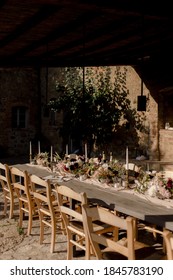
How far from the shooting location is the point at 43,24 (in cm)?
553

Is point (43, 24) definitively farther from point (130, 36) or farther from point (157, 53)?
point (157, 53)

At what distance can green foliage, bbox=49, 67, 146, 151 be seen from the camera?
36.3 ft

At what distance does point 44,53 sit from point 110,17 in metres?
3.41

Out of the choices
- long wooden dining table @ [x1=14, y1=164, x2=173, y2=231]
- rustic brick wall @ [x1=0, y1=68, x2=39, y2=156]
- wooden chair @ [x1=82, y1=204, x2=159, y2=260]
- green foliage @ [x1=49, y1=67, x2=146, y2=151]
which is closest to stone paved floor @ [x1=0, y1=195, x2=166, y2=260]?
long wooden dining table @ [x1=14, y1=164, x2=173, y2=231]

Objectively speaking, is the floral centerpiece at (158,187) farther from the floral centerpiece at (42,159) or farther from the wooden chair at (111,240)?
the floral centerpiece at (42,159)

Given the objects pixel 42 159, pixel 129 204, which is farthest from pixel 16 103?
pixel 129 204

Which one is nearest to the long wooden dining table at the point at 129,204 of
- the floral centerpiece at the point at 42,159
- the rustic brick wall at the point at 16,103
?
the floral centerpiece at the point at 42,159

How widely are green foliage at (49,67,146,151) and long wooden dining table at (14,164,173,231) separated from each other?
19.2ft

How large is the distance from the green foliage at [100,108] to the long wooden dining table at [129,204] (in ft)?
19.2

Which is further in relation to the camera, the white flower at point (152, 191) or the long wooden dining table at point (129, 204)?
the white flower at point (152, 191)

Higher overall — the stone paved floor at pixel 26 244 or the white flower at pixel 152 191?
the white flower at pixel 152 191

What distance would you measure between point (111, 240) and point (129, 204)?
0.96m

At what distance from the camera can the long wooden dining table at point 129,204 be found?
3.64 meters
